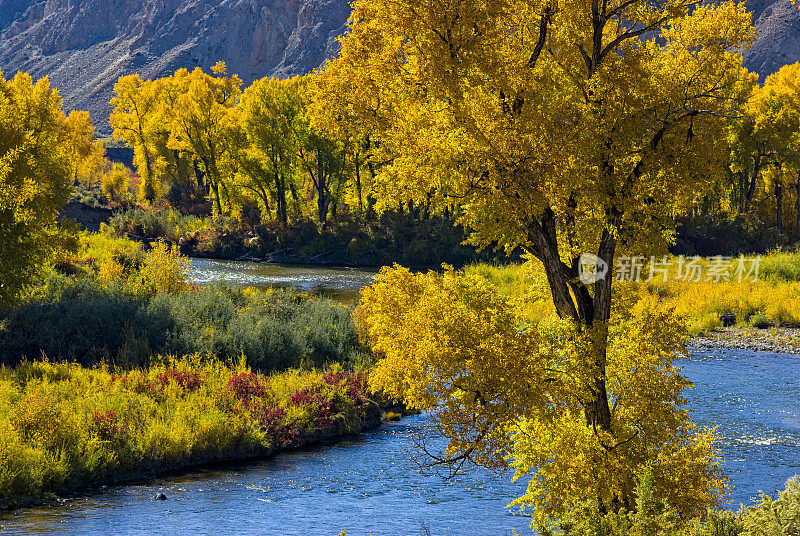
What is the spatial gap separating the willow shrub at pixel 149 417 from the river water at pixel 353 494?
0.54 metres

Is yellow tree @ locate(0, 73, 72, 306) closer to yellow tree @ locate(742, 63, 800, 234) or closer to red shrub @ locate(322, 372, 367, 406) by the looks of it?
red shrub @ locate(322, 372, 367, 406)

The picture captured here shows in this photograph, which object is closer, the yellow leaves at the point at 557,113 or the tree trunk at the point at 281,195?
the yellow leaves at the point at 557,113

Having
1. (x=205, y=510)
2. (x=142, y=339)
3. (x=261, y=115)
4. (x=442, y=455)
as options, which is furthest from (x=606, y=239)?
(x=261, y=115)

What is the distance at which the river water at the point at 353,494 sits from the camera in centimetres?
1192

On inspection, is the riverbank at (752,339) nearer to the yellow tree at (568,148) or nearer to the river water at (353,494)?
the river water at (353,494)

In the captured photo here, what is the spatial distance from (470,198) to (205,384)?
9.53m

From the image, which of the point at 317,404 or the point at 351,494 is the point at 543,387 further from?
the point at 317,404

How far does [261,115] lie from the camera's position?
54.9 m

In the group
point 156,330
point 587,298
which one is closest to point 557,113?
point 587,298

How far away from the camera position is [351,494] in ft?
45.0

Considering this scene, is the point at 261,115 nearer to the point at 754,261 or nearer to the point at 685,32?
the point at 754,261

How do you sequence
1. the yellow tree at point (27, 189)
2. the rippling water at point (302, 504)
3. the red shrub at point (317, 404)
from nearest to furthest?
the rippling water at point (302, 504) → the red shrub at point (317, 404) → the yellow tree at point (27, 189)
